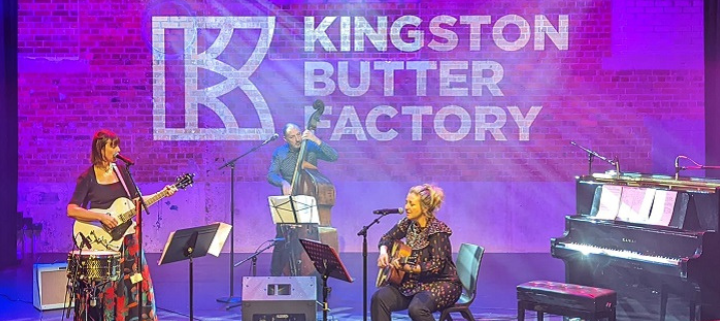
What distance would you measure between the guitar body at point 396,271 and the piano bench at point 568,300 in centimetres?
94

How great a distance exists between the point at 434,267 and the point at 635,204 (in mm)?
1805

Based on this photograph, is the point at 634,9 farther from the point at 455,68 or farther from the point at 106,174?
the point at 106,174

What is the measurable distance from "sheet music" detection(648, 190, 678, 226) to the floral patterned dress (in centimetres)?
162

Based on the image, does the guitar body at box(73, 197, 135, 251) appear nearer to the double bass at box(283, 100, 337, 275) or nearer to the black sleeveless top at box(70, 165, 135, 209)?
the black sleeveless top at box(70, 165, 135, 209)

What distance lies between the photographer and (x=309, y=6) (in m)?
10.6

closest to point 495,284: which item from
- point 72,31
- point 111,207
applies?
point 111,207

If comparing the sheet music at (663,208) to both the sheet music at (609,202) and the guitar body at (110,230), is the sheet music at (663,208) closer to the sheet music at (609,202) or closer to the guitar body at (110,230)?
the sheet music at (609,202)

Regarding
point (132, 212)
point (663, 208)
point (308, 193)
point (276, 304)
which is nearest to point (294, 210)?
point (308, 193)

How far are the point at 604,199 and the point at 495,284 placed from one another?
2.22m

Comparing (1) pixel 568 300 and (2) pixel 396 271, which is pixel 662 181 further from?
(2) pixel 396 271

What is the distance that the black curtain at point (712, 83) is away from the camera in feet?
32.7

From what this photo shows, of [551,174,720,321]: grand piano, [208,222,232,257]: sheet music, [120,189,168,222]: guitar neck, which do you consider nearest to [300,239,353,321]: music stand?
[208,222,232,257]: sheet music

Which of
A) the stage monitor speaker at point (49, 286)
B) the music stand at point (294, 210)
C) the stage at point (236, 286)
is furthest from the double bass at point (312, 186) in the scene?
the stage monitor speaker at point (49, 286)

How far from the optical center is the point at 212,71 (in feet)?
34.7
